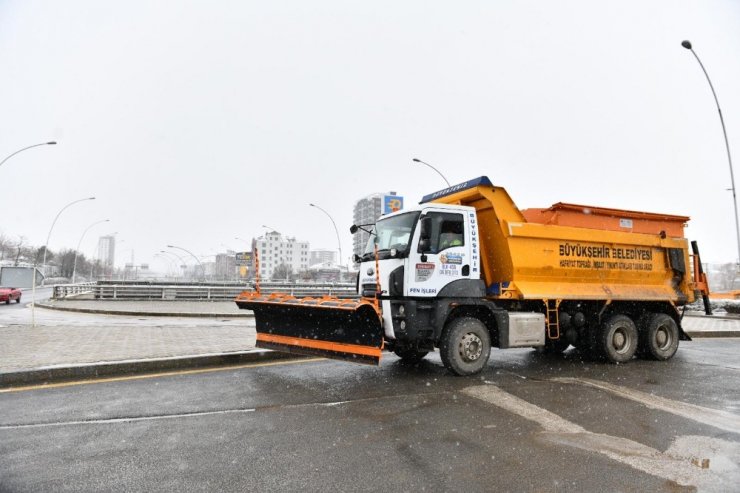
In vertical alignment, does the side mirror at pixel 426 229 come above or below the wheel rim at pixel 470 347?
above

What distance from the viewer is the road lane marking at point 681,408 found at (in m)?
4.98

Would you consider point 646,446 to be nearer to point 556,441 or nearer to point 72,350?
point 556,441

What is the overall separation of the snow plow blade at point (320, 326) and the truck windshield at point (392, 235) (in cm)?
104

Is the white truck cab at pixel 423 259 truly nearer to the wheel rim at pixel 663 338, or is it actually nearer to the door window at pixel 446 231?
the door window at pixel 446 231

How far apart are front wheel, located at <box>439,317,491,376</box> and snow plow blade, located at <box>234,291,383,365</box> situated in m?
1.18

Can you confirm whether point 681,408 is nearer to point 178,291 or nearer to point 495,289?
point 495,289

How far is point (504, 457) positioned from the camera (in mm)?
3920

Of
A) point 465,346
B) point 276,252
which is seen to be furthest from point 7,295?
point 276,252

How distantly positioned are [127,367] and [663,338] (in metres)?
9.97

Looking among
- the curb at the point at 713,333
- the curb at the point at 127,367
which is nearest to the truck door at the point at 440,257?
the curb at the point at 127,367

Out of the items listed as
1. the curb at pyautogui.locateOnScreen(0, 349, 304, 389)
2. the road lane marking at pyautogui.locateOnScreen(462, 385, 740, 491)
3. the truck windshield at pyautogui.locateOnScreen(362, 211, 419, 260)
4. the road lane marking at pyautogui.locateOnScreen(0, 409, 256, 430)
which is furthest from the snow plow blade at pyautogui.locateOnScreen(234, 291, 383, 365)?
the road lane marking at pyautogui.locateOnScreen(462, 385, 740, 491)

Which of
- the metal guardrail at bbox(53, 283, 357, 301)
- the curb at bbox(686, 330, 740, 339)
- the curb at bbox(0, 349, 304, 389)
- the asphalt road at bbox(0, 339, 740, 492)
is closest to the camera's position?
the asphalt road at bbox(0, 339, 740, 492)

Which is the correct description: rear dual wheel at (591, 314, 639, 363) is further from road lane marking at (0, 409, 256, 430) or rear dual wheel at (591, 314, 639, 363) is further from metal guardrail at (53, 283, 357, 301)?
metal guardrail at (53, 283, 357, 301)

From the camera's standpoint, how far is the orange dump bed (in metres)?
8.65
